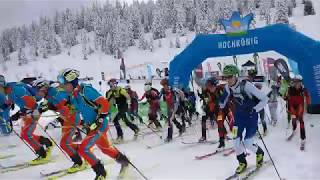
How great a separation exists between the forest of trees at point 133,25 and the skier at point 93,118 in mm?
88393

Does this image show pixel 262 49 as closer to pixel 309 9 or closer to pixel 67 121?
pixel 67 121

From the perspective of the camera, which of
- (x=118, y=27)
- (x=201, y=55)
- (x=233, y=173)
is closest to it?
(x=233, y=173)

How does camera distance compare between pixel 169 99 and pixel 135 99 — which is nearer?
pixel 169 99

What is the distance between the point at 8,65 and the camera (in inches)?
5027

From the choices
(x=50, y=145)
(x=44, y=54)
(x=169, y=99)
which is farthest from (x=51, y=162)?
(x=44, y=54)

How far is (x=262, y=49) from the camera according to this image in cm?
1683

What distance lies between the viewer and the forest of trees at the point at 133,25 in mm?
110438

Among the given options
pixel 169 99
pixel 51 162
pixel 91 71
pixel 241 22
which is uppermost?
pixel 241 22

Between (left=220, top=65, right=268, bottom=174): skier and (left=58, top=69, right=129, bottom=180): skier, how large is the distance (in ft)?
7.58

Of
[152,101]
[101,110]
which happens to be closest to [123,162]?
[101,110]

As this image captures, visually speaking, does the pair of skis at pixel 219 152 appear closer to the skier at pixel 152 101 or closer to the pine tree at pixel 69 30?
the skier at pixel 152 101

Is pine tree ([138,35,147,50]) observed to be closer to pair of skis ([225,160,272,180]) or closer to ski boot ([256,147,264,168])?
pair of skis ([225,160,272,180])

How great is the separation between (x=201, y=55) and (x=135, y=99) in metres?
3.60

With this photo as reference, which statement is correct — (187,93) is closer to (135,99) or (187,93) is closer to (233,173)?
(135,99)
